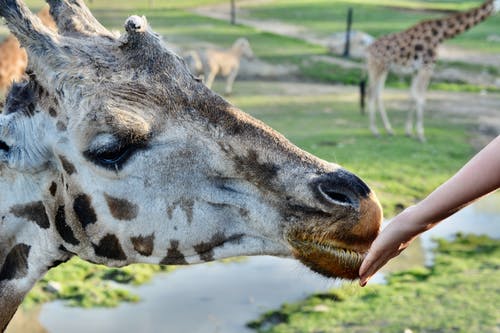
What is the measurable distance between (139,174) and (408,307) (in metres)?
4.57

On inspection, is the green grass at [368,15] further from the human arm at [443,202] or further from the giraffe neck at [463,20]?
the human arm at [443,202]

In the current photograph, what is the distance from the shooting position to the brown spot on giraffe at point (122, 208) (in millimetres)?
2738

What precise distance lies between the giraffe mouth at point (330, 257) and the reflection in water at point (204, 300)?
3.30 metres

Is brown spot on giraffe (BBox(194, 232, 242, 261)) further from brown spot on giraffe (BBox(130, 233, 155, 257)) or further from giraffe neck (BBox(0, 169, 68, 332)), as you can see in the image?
giraffe neck (BBox(0, 169, 68, 332))

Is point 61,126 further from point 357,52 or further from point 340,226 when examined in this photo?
point 357,52

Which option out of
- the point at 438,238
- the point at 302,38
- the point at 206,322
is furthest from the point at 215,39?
the point at 206,322

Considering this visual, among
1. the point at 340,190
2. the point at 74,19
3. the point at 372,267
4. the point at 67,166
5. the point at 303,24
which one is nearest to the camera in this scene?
the point at 372,267

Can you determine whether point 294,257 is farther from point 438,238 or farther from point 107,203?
point 438,238

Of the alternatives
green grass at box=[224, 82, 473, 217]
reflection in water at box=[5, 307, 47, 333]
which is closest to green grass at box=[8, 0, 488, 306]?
green grass at box=[224, 82, 473, 217]

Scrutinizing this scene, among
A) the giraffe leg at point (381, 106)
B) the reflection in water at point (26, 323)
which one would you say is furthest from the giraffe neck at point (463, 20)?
the reflection in water at point (26, 323)

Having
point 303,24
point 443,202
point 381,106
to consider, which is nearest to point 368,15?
point 303,24

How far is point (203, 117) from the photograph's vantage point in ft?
9.08

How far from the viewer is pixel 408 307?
6.77m

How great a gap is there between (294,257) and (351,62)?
1997 cm
